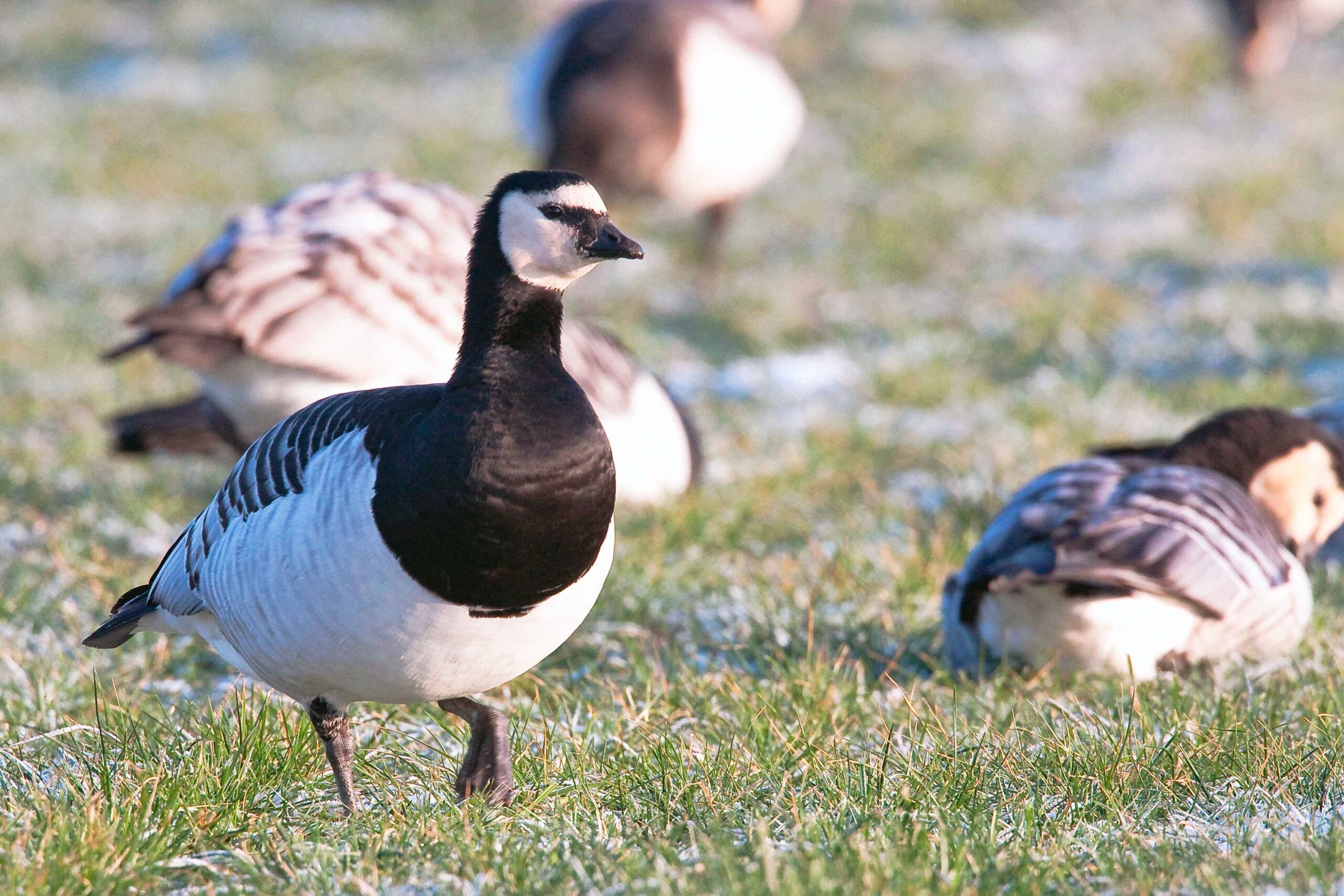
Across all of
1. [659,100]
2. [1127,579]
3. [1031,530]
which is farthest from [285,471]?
[659,100]

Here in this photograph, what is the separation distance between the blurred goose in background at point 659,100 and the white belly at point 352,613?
266 inches

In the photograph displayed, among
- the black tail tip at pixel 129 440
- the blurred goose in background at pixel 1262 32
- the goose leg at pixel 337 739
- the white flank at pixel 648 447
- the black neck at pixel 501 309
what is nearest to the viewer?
the black neck at pixel 501 309

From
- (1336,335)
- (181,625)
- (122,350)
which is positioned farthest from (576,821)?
(1336,335)

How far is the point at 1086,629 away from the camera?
4.87 metres

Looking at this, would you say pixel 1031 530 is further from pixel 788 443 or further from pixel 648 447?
pixel 788 443

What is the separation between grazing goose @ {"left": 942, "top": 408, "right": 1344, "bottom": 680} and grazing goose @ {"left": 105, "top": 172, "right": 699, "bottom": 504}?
2152 millimetres

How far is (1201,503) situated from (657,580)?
201cm

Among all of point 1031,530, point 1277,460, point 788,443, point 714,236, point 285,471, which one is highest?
point 285,471

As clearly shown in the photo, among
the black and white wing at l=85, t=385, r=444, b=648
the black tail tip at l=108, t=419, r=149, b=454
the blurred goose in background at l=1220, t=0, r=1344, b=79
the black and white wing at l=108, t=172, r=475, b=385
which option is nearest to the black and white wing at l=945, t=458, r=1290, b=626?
the black and white wing at l=85, t=385, r=444, b=648

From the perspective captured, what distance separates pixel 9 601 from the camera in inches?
210

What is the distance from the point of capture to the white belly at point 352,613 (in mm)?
3400

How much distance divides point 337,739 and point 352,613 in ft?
1.55

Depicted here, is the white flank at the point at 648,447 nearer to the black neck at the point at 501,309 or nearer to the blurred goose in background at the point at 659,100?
the black neck at the point at 501,309

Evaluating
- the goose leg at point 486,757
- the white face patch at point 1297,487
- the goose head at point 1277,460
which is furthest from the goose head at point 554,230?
the white face patch at point 1297,487
